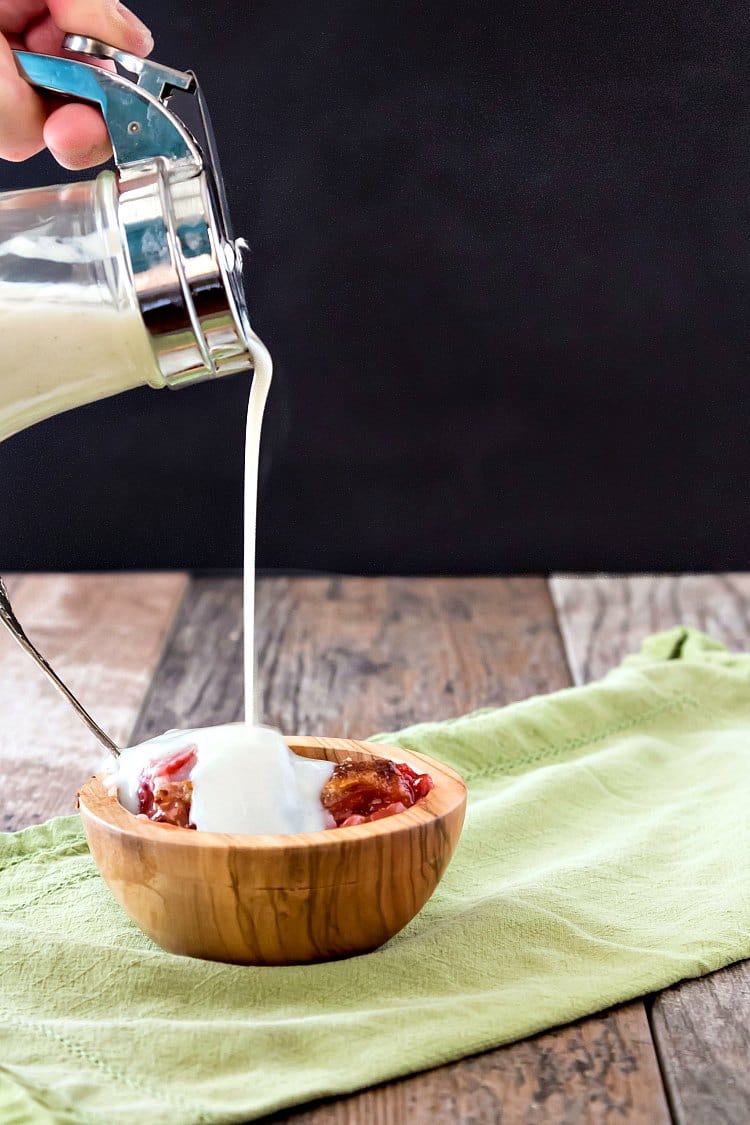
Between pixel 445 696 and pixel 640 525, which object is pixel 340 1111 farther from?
pixel 640 525

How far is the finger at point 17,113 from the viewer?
3.08 ft

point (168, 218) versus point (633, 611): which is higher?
point (168, 218)

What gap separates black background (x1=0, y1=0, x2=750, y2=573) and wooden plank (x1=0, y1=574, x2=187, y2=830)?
10.1 inches

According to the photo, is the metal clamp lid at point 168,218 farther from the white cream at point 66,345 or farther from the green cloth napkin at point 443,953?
the green cloth napkin at point 443,953

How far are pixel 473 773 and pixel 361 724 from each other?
A: 161mm

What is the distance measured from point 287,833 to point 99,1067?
6.5 inches

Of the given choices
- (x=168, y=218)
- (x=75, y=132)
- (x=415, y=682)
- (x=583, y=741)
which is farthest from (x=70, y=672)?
(x=168, y=218)

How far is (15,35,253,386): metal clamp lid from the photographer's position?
80 centimetres

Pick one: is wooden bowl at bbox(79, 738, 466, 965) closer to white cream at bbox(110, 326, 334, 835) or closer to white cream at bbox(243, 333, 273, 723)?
white cream at bbox(110, 326, 334, 835)

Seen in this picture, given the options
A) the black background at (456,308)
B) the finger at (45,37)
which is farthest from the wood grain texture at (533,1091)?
the black background at (456,308)

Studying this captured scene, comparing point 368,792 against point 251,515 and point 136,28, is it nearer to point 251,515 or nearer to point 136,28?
point 251,515

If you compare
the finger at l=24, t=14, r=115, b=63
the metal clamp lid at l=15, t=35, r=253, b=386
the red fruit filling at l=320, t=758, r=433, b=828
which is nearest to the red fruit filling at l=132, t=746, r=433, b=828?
the red fruit filling at l=320, t=758, r=433, b=828

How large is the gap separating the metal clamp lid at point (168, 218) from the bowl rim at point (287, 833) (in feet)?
0.84

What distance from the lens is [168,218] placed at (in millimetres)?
801
